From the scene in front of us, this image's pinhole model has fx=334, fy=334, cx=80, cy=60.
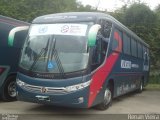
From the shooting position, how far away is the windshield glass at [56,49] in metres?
9.34

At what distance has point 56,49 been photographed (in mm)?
9602

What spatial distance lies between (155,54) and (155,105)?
13.1 m

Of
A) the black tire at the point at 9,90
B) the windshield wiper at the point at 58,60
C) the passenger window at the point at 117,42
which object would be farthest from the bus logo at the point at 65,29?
the black tire at the point at 9,90

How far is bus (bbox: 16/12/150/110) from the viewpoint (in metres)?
9.21

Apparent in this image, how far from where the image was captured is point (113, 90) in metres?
11.9

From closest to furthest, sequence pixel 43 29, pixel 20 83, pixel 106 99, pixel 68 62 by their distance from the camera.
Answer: pixel 68 62 → pixel 20 83 → pixel 43 29 → pixel 106 99

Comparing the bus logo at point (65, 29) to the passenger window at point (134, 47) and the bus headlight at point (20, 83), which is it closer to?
the bus headlight at point (20, 83)

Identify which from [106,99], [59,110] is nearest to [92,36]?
[106,99]

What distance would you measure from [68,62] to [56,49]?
0.58 metres

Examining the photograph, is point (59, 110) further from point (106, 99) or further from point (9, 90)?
point (9, 90)

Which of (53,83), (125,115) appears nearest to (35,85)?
(53,83)

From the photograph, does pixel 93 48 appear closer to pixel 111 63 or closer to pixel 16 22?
pixel 111 63

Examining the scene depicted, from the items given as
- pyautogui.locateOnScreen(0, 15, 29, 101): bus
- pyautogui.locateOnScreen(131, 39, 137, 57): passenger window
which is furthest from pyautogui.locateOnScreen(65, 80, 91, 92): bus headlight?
pyautogui.locateOnScreen(131, 39, 137, 57): passenger window

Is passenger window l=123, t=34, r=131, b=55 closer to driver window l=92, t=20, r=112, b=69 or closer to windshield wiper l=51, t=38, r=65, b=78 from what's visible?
driver window l=92, t=20, r=112, b=69
